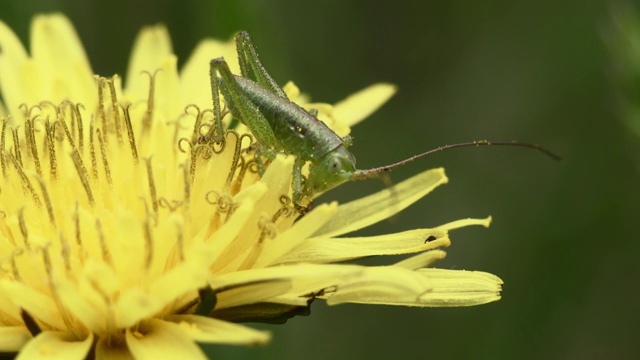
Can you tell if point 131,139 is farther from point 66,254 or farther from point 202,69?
point 202,69

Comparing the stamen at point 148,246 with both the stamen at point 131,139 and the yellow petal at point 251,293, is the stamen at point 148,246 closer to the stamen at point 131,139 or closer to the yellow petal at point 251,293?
the yellow petal at point 251,293

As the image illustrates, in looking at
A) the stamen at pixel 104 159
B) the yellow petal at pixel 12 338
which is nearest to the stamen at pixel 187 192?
the stamen at pixel 104 159

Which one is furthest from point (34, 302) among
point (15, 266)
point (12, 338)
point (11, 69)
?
point (11, 69)

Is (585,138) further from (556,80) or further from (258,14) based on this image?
(258,14)

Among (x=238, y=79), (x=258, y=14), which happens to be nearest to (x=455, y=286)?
(x=238, y=79)

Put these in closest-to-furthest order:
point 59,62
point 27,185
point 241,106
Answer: point 27,185, point 241,106, point 59,62

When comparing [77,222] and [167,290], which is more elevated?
[77,222]

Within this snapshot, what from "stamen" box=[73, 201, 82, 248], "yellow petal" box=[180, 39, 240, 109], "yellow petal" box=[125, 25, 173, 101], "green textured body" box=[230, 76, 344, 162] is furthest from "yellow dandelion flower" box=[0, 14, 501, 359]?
"yellow petal" box=[125, 25, 173, 101]
